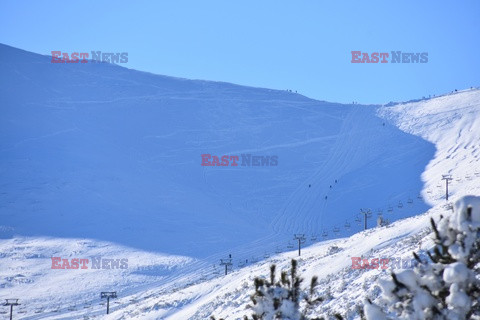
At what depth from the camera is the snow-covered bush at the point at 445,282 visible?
4527mm

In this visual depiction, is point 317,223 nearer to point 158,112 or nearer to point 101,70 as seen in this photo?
point 158,112

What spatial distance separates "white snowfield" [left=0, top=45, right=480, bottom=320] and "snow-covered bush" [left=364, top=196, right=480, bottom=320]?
1032 cm

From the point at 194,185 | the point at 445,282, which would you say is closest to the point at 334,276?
the point at 445,282

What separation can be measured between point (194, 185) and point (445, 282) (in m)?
73.8

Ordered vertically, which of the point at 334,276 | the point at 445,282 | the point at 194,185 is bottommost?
the point at 194,185

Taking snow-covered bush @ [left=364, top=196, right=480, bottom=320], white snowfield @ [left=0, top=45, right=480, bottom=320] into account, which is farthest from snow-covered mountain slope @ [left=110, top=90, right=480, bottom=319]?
snow-covered bush @ [left=364, top=196, right=480, bottom=320]

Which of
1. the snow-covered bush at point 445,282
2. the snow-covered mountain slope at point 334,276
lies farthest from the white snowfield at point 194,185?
the snow-covered bush at point 445,282

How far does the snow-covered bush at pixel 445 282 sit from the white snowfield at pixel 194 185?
1032cm

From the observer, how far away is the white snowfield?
3384cm

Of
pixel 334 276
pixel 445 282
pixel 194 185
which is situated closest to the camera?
pixel 445 282

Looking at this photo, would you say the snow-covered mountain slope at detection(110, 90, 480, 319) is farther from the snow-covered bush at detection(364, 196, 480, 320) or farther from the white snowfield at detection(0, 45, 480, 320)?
the snow-covered bush at detection(364, 196, 480, 320)

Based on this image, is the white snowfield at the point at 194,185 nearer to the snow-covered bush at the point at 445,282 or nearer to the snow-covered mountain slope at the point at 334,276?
the snow-covered mountain slope at the point at 334,276

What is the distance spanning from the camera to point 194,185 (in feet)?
256

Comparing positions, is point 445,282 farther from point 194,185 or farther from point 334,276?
point 194,185
